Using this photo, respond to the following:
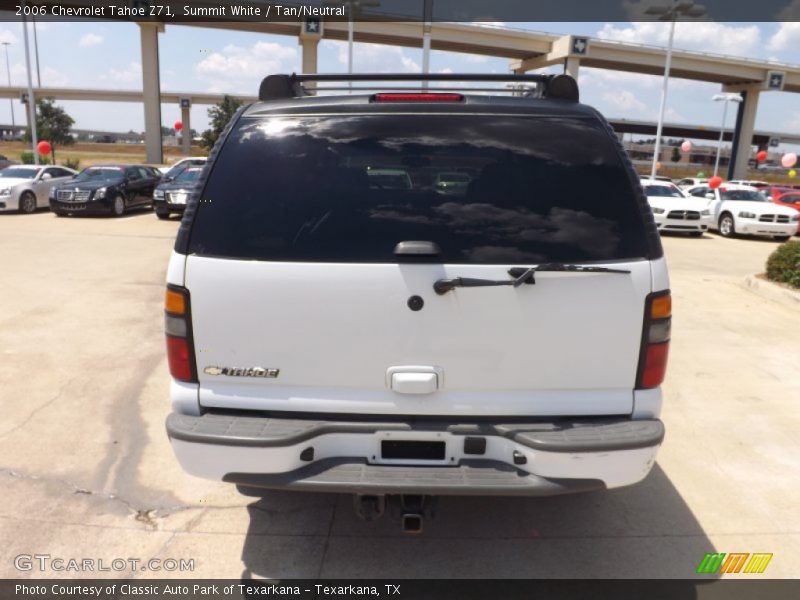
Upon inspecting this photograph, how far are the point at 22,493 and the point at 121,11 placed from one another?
135 ft

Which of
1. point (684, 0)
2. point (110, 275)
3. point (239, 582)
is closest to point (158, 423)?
point (239, 582)

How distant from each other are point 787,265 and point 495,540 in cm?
837

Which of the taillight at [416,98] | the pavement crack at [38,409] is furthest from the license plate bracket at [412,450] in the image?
the pavement crack at [38,409]

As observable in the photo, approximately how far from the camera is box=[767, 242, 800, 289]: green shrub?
9.24 meters

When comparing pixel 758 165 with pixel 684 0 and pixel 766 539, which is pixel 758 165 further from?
pixel 766 539

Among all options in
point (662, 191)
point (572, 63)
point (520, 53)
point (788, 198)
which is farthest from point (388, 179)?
point (520, 53)

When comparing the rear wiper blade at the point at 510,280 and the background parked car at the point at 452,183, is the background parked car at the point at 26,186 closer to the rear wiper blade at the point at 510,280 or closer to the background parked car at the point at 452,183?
the background parked car at the point at 452,183

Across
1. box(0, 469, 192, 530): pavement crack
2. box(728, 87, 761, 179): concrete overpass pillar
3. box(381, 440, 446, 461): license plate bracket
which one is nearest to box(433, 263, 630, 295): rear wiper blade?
box(381, 440, 446, 461): license plate bracket

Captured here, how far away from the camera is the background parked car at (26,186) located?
17.5 metres

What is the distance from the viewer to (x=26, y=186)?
17.9 m

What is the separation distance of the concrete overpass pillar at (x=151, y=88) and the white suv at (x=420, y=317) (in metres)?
44.1

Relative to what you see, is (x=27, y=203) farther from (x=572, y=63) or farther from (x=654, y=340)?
(x=572, y=63)

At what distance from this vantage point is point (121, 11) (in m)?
37.3

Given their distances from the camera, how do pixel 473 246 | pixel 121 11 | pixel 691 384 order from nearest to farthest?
1. pixel 473 246
2. pixel 691 384
3. pixel 121 11
